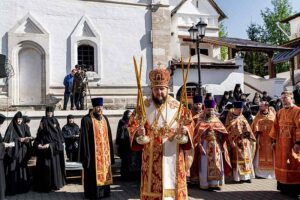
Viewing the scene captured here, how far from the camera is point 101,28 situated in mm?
17109

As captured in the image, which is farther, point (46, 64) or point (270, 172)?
point (46, 64)

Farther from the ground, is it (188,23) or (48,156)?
(188,23)

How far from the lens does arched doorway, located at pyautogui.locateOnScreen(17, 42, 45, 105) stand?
632 inches

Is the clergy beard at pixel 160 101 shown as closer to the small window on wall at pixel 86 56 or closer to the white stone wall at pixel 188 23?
the small window on wall at pixel 86 56

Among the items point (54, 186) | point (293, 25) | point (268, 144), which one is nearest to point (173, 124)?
point (54, 186)

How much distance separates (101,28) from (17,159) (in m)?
9.72

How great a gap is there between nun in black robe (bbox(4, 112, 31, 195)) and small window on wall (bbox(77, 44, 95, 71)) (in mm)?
8538

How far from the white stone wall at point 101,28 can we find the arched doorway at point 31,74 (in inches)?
19.1

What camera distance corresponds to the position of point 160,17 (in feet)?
59.2

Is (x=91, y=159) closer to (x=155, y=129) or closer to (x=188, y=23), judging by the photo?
(x=155, y=129)

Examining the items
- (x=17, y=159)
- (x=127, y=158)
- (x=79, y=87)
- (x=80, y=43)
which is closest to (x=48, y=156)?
(x=17, y=159)

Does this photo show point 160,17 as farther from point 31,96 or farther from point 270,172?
point 270,172

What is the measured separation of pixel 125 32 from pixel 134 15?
925 millimetres

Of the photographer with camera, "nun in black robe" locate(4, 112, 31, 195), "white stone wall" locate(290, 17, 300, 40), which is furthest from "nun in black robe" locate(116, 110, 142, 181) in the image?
"white stone wall" locate(290, 17, 300, 40)
